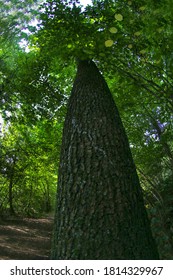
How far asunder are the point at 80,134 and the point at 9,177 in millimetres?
14151

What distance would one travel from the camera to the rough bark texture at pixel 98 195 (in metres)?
2.79

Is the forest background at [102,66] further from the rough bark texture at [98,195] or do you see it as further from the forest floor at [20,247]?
the forest floor at [20,247]

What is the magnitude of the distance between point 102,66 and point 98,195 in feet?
11.6

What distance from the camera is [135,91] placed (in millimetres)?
6414

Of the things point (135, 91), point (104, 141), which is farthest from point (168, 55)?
point (104, 141)

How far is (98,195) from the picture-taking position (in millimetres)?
3010

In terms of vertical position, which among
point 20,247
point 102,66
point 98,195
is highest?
point 102,66

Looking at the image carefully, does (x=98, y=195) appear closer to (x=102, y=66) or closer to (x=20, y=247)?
(x=102, y=66)

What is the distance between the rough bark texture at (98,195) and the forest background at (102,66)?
124 cm

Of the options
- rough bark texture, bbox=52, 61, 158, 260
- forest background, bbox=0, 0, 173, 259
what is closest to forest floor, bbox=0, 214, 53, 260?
forest background, bbox=0, 0, 173, 259

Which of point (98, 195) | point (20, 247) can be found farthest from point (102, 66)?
point (20, 247)

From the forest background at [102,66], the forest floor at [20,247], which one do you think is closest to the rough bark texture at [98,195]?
the forest background at [102,66]

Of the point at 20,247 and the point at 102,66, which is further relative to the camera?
the point at 20,247
